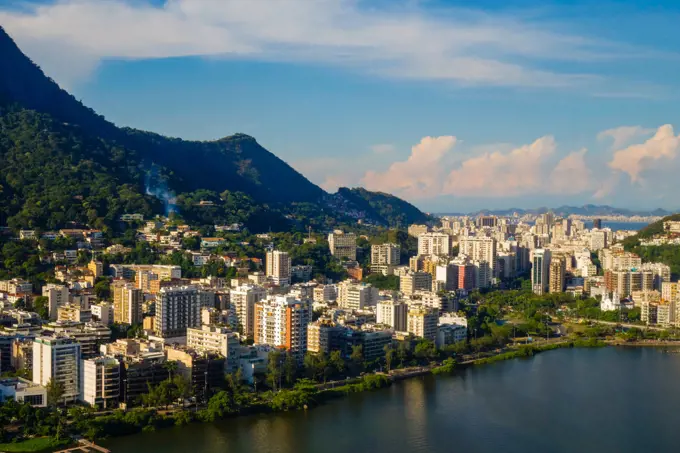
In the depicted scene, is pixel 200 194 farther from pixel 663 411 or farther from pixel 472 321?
pixel 663 411

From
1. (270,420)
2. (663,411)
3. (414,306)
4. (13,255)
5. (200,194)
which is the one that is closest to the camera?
(270,420)

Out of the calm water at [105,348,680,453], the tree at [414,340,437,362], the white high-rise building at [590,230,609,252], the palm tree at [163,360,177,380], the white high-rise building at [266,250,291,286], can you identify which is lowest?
the calm water at [105,348,680,453]

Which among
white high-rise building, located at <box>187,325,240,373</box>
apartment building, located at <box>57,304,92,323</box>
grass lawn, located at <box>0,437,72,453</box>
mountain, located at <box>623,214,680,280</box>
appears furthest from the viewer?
mountain, located at <box>623,214,680,280</box>

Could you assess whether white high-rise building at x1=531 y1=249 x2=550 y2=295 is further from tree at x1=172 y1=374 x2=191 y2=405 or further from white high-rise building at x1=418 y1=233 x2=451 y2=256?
tree at x1=172 y1=374 x2=191 y2=405

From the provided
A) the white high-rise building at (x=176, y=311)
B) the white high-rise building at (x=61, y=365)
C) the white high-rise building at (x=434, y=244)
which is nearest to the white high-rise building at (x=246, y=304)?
the white high-rise building at (x=176, y=311)

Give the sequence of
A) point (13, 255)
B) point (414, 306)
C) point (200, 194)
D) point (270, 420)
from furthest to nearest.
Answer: point (200, 194) < point (13, 255) < point (414, 306) < point (270, 420)

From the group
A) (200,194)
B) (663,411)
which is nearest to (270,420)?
(663,411)

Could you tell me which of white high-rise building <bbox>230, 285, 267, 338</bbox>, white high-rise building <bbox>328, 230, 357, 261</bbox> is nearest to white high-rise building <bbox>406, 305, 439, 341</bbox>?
white high-rise building <bbox>230, 285, 267, 338</bbox>

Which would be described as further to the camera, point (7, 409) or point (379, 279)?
point (379, 279)
